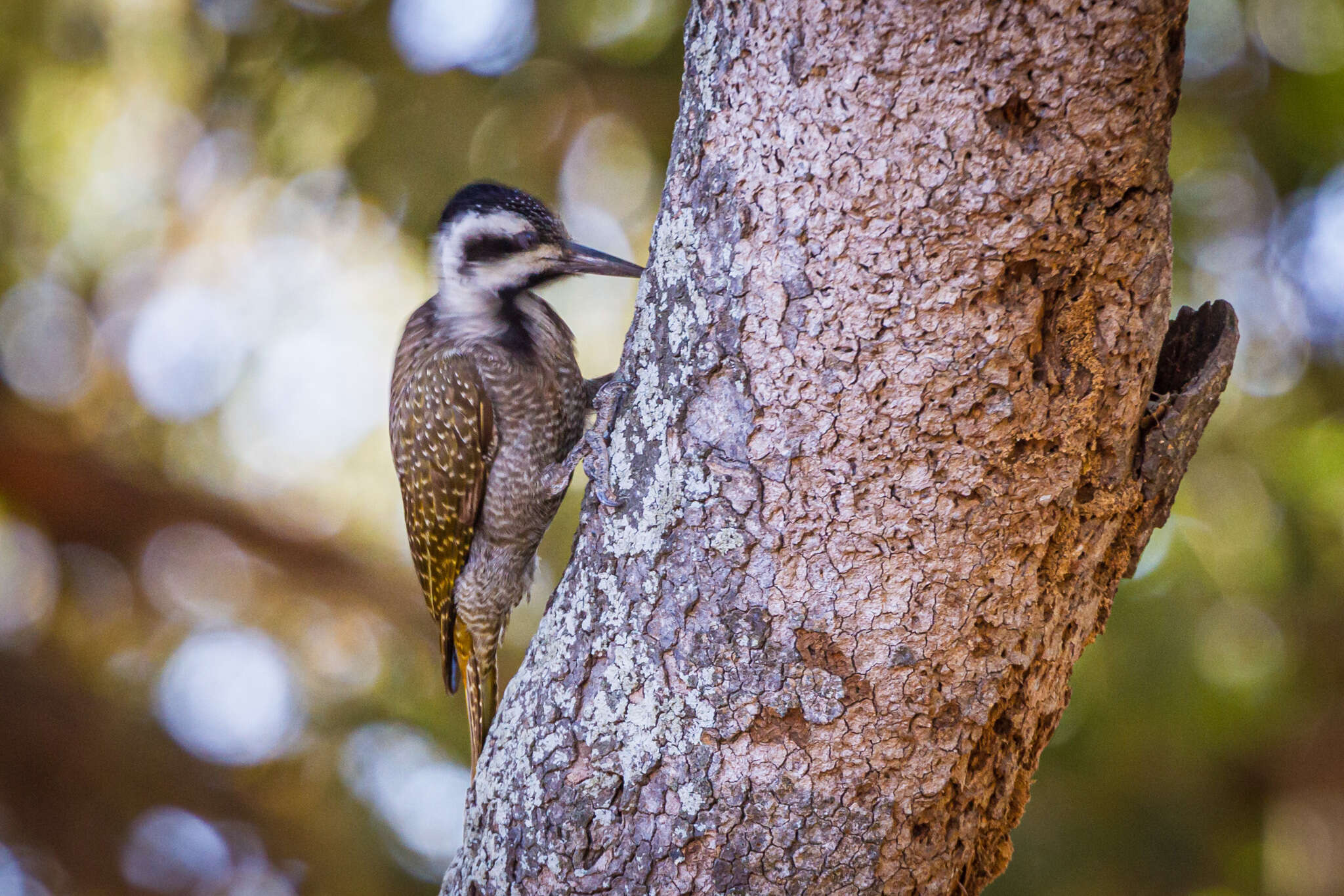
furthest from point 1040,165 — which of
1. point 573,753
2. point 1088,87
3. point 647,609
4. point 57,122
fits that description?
point 57,122

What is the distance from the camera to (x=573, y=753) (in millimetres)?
1657

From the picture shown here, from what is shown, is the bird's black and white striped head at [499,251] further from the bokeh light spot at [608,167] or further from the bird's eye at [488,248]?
the bokeh light spot at [608,167]

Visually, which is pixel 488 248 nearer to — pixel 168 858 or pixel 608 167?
pixel 608 167

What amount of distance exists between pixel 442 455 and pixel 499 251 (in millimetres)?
536

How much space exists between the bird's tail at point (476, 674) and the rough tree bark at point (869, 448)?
103cm

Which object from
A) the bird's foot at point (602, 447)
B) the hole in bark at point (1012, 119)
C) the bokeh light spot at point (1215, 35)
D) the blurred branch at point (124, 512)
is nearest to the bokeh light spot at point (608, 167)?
the blurred branch at point (124, 512)

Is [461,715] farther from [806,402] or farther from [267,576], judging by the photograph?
[806,402]

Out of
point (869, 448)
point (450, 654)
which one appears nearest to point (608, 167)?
point (450, 654)

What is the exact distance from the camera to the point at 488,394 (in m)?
2.46

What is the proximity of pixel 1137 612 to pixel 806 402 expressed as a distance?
2.78 metres

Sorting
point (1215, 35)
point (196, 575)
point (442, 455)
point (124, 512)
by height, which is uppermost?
point (1215, 35)

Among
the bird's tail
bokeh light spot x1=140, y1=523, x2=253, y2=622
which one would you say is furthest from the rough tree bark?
bokeh light spot x1=140, y1=523, x2=253, y2=622

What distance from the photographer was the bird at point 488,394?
245 centimetres

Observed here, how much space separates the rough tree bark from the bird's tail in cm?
103
